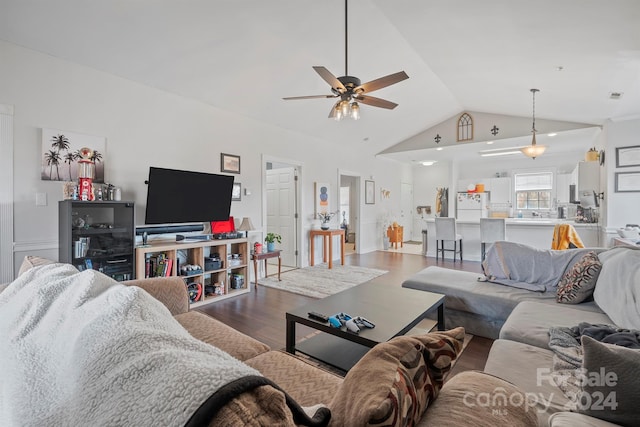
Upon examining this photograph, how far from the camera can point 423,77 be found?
4.78 metres

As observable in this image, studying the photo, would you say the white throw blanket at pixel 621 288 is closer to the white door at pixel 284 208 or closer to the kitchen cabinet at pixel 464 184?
the white door at pixel 284 208

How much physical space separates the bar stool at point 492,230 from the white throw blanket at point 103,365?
639cm

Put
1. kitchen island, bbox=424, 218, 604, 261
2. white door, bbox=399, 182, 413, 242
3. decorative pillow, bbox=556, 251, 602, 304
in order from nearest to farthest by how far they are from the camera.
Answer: decorative pillow, bbox=556, 251, 602, 304 → kitchen island, bbox=424, 218, 604, 261 → white door, bbox=399, 182, 413, 242

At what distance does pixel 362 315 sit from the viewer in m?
2.17

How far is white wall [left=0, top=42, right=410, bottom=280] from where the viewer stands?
2.78 m

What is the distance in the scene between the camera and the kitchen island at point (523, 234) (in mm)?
5367

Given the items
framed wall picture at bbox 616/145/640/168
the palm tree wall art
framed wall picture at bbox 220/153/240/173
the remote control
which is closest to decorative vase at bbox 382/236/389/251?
framed wall picture at bbox 616/145/640/168

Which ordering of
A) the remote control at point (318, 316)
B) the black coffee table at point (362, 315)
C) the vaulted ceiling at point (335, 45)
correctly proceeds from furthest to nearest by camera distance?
1. the vaulted ceiling at point (335, 45)
2. the remote control at point (318, 316)
3. the black coffee table at point (362, 315)

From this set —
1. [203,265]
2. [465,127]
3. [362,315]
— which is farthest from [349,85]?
[465,127]

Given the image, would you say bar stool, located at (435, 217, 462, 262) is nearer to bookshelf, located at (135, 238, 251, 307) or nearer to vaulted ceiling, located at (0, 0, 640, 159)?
vaulted ceiling, located at (0, 0, 640, 159)

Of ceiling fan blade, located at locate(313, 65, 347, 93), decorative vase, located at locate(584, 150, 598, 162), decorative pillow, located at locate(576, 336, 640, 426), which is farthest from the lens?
decorative vase, located at locate(584, 150, 598, 162)

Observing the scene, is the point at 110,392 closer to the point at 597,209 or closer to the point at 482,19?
the point at 482,19

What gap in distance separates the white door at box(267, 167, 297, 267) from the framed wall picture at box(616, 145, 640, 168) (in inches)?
210

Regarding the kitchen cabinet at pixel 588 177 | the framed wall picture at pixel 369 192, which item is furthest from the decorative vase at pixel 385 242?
the kitchen cabinet at pixel 588 177
